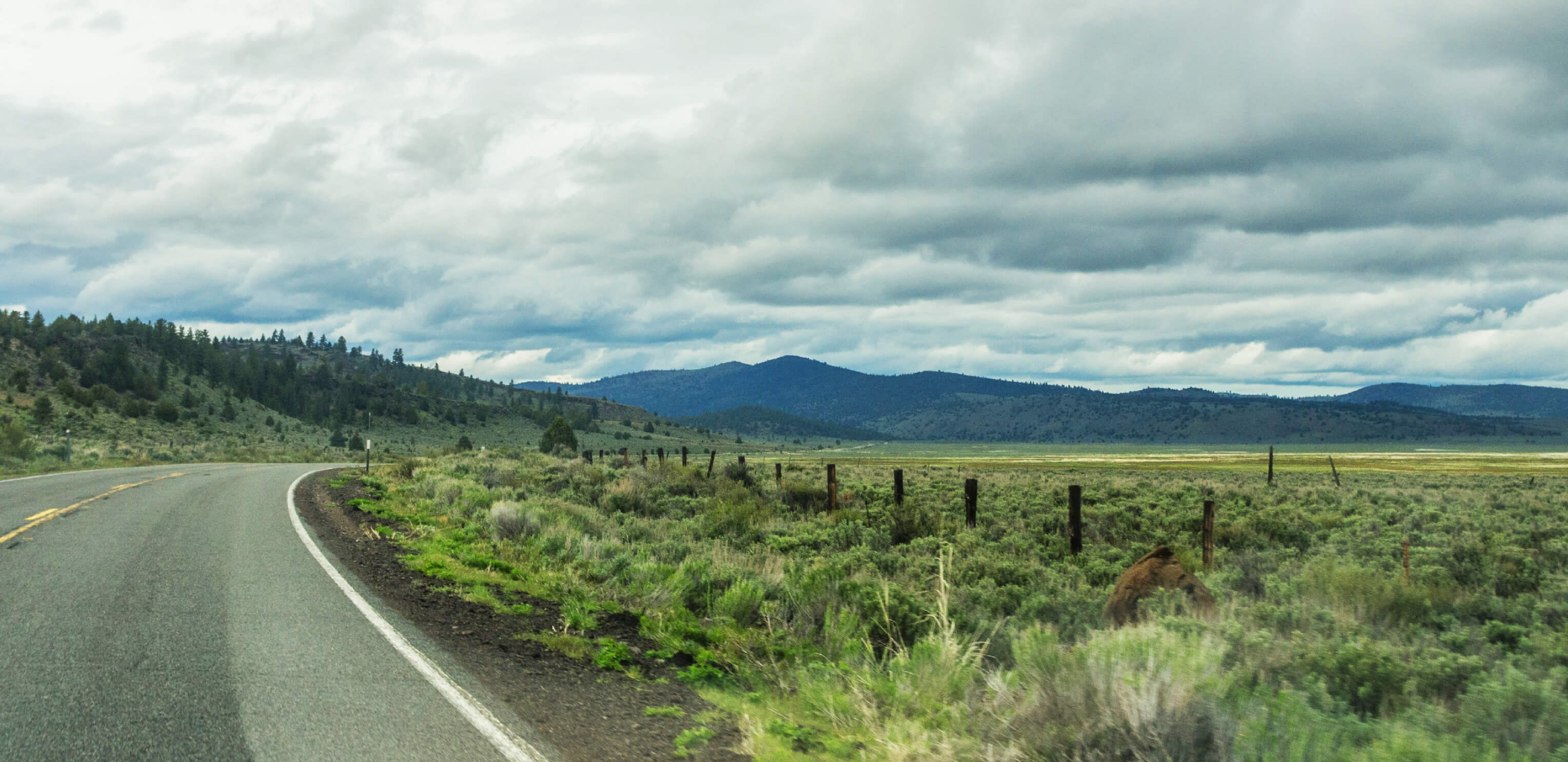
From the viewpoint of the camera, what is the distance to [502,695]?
251 inches

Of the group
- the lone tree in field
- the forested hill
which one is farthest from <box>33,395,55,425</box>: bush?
the lone tree in field

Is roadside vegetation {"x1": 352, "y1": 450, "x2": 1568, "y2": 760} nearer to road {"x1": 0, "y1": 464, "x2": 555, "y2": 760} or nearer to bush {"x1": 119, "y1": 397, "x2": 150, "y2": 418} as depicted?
road {"x1": 0, "y1": 464, "x2": 555, "y2": 760}

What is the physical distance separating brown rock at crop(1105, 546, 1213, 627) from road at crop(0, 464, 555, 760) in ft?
21.8

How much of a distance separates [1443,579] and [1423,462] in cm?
10538

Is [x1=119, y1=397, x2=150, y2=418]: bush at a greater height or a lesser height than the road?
greater

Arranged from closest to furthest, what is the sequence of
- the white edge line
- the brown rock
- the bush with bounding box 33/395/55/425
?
the white edge line → the brown rock → the bush with bounding box 33/395/55/425

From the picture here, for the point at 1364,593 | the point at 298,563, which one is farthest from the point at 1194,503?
the point at 298,563

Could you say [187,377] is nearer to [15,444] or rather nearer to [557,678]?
[15,444]

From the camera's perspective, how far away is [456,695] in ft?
20.4

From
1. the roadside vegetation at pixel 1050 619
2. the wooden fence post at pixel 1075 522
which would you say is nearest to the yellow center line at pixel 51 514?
the roadside vegetation at pixel 1050 619

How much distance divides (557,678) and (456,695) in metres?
1.00

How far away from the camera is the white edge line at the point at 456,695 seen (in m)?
5.24

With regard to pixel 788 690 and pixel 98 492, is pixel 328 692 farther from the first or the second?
pixel 98 492

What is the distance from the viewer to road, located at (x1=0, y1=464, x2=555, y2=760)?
5141mm
